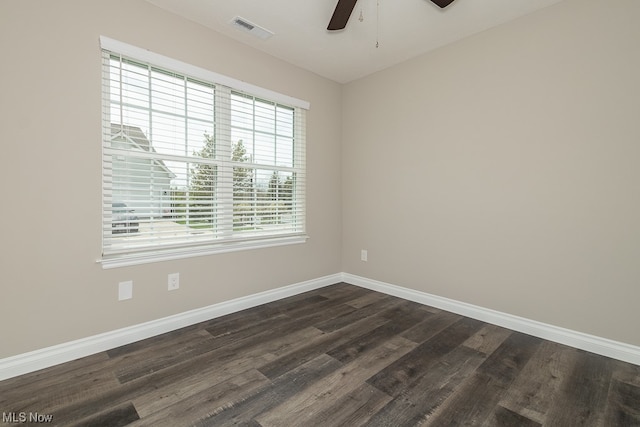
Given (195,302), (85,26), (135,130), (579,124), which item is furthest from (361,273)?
(85,26)

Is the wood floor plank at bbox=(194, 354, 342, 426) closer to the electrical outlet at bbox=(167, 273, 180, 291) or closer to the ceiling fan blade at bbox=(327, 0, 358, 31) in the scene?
the electrical outlet at bbox=(167, 273, 180, 291)

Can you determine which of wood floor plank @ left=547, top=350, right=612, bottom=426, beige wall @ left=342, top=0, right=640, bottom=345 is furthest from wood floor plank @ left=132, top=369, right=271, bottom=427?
beige wall @ left=342, top=0, right=640, bottom=345

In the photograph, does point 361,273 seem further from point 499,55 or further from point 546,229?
point 499,55

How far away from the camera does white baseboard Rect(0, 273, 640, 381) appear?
1.91 m

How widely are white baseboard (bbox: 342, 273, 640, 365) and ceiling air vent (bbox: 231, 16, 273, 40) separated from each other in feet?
9.31

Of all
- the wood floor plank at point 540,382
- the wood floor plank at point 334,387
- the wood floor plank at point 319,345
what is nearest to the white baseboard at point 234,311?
the wood floor plank at point 540,382

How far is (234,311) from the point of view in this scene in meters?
2.86

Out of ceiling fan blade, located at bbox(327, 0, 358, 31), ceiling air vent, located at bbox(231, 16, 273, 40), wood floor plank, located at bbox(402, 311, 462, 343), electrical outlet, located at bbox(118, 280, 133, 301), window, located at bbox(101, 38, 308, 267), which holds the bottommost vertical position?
wood floor plank, located at bbox(402, 311, 462, 343)

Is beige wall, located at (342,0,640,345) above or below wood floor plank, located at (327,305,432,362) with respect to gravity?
above

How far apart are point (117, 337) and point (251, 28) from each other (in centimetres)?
270

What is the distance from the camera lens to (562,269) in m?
2.30

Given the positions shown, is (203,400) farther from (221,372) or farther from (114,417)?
(114,417)

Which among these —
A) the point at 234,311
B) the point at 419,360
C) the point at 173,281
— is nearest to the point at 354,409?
the point at 419,360

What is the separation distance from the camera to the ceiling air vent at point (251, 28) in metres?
2.51
